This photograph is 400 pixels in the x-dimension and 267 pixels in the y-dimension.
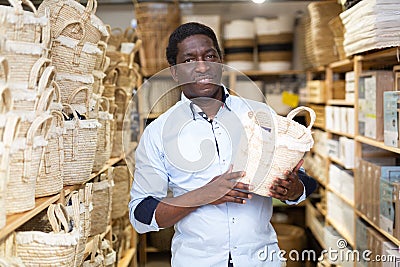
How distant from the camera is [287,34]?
467 centimetres

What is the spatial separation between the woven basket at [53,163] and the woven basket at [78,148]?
135 millimetres

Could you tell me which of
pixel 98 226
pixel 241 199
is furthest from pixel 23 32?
pixel 98 226

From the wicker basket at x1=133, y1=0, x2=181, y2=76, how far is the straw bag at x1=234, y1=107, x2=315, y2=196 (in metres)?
2.31

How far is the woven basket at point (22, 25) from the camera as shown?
156cm

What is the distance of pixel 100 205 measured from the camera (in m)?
2.82

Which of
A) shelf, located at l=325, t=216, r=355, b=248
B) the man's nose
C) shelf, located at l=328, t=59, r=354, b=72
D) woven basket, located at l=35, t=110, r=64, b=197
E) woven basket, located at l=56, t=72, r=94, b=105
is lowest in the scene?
shelf, located at l=325, t=216, r=355, b=248

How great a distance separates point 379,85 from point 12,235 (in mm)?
1964

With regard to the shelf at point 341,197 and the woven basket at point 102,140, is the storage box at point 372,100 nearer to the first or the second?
the shelf at point 341,197

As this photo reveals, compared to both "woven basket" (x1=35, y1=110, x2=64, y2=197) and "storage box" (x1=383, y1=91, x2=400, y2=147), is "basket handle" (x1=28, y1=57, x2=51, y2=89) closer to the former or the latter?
"woven basket" (x1=35, y1=110, x2=64, y2=197)

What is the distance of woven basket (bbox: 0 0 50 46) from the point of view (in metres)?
1.56

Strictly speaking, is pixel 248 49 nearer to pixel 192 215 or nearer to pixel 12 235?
pixel 192 215

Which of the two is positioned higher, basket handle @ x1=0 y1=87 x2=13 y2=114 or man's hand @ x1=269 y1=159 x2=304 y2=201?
basket handle @ x1=0 y1=87 x2=13 y2=114

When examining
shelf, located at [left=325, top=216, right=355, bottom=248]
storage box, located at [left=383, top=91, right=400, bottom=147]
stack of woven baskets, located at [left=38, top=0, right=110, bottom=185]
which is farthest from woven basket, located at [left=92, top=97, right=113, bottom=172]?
shelf, located at [left=325, top=216, right=355, bottom=248]

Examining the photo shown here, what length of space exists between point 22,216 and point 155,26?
277 centimetres
